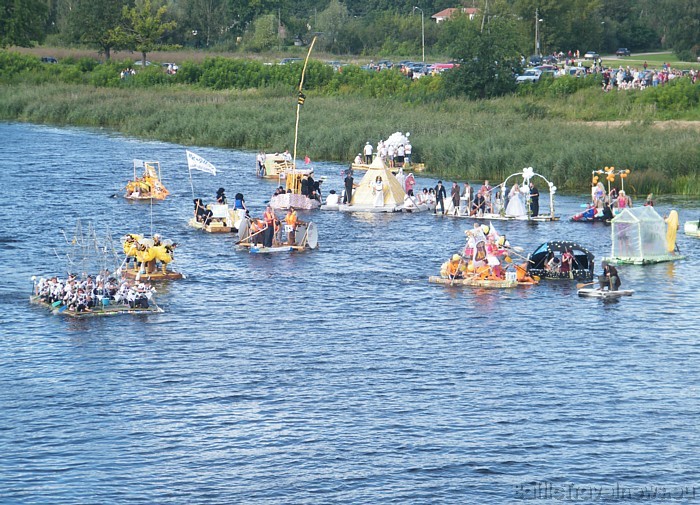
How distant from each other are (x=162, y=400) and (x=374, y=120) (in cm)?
6597

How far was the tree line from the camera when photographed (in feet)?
520

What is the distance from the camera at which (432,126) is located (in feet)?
316

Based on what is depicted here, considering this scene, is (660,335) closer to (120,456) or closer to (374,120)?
(120,456)

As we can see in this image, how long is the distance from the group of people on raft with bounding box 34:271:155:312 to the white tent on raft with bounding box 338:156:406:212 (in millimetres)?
26165

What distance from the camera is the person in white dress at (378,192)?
2837 inches

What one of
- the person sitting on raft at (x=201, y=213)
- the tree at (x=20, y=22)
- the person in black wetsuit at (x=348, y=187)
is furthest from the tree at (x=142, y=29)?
the person sitting on raft at (x=201, y=213)

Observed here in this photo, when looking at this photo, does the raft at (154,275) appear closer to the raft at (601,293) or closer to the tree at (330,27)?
the raft at (601,293)

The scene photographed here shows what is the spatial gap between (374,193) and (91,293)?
28979 mm

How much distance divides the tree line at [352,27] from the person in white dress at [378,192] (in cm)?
6930

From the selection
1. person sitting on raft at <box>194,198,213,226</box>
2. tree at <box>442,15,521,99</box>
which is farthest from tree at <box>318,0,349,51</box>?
person sitting on raft at <box>194,198,213,226</box>

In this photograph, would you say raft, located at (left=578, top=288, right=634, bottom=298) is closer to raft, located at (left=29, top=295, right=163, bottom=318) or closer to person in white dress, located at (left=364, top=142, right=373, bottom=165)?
raft, located at (left=29, top=295, right=163, bottom=318)

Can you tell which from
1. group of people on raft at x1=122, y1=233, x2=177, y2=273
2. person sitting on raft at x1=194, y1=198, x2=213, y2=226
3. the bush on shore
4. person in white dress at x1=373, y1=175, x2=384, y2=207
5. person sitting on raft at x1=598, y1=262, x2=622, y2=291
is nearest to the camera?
person sitting on raft at x1=598, y1=262, x2=622, y2=291

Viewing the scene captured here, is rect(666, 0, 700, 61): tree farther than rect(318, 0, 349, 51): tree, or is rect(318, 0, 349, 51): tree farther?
rect(318, 0, 349, 51): tree

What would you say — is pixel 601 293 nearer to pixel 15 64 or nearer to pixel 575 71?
pixel 575 71
